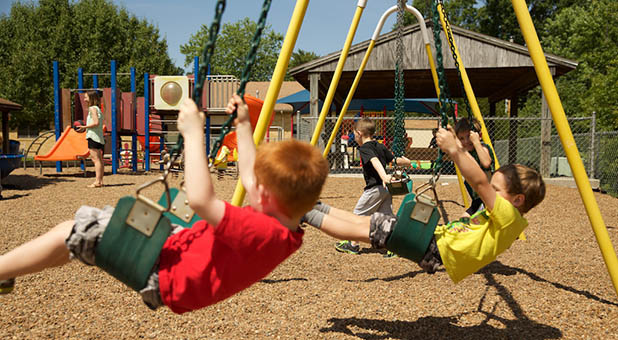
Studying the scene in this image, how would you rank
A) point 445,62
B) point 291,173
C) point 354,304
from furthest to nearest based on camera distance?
point 445,62 → point 354,304 → point 291,173

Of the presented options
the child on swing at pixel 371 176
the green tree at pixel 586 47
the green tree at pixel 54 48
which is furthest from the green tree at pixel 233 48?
the child on swing at pixel 371 176

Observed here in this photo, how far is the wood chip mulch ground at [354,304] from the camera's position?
9.43 feet

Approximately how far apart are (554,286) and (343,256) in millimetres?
1942

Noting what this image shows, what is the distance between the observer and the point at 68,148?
1140 centimetres

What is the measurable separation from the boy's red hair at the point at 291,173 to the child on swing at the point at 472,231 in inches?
27.0

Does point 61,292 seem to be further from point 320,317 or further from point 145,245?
point 145,245

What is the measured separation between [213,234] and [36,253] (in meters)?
0.72

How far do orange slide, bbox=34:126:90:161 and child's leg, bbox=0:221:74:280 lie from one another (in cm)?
1026

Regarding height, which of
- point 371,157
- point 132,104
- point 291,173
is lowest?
point 371,157

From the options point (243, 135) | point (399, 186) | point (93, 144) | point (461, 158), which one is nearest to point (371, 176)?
point (399, 186)

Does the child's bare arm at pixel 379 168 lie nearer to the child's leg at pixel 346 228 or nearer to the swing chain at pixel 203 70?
the child's leg at pixel 346 228

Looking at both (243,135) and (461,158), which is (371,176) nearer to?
(461,158)

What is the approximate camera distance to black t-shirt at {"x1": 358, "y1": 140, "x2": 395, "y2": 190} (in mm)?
4816

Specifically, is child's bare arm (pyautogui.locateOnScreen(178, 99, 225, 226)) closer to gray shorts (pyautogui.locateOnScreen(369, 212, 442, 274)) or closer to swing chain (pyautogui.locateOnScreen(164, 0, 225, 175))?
swing chain (pyautogui.locateOnScreen(164, 0, 225, 175))
